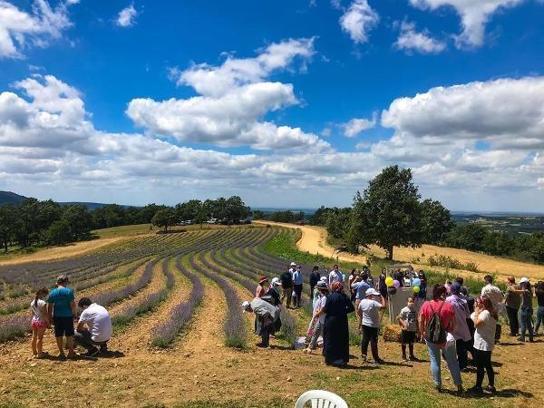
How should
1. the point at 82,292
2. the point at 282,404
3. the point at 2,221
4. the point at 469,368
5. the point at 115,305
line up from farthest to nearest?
the point at 2,221, the point at 82,292, the point at 115,305, the point at 469,368, the point at 282,404

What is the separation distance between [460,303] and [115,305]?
12829mm

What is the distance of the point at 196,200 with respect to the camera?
140 meters

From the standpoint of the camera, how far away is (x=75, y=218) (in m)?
111

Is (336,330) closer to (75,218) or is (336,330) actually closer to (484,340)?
(484,340)

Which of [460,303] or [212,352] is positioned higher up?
[460,303]

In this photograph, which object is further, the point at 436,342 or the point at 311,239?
the point at 311,239

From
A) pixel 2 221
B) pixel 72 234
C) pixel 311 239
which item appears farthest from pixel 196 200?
pixel 311 239

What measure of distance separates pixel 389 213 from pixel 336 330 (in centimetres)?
3824

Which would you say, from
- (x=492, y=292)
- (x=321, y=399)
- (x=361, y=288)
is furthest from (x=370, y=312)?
(x=321, y=399)

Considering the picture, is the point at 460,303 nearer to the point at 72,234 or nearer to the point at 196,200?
the point at 72,234

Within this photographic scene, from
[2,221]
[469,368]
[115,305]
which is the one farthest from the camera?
[2,221]

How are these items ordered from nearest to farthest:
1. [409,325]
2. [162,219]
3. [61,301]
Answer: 1. [61,301]
2. [409,325]
3. [162,219]

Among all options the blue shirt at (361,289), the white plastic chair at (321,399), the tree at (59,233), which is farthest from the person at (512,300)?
the tree at (59,233)

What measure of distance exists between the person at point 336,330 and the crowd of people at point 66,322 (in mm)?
4728
